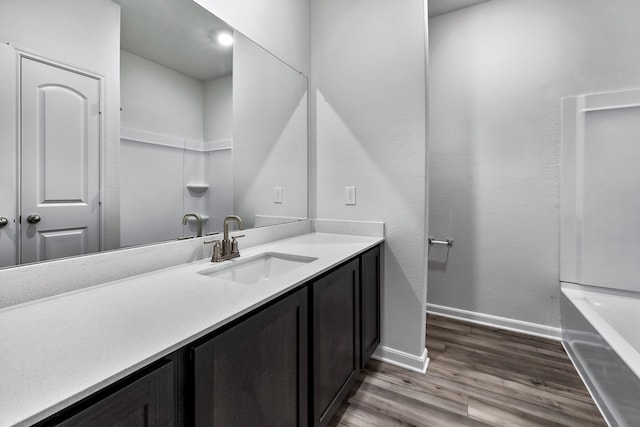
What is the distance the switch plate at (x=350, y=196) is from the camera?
1.96 m

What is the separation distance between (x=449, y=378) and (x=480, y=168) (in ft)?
5.21

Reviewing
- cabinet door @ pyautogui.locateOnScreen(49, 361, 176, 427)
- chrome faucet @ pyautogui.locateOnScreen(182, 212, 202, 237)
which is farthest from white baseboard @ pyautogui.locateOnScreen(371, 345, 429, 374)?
cabinet door @ pyautogui.locateOnScreen(49, 361, 176, 427)

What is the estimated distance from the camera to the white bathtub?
1.22m

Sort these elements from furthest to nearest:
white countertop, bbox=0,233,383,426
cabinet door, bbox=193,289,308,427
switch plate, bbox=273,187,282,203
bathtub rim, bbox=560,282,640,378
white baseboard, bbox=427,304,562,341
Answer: white baseboard, bbox=427,304,562,341 < switch plate, bbox=273,187,282,203 < bathtub rim, bbox=560,282,640,378 < cabinet door, bbox=193,289,308,427 < white countertop, bbox=0,233,383,426

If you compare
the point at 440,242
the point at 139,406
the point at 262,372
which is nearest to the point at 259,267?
the point at 262,372

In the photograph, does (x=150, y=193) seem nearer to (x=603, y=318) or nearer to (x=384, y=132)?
(x=384, y=132)

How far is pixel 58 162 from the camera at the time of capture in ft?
2.81

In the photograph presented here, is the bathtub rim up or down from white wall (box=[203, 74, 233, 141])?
down

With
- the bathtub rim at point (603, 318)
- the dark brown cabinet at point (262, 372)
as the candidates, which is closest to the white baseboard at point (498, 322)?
the bathtub rim at point (603, 318)

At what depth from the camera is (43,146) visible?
82cm

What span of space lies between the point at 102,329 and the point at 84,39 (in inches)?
35.6

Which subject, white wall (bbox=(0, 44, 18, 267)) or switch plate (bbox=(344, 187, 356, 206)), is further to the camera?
switch plate (bbox=(344, 187, 356, 206))

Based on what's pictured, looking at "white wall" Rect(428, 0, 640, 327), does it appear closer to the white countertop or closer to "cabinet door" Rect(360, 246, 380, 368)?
"cabinet door" Rect(360, 246, 380, 368)

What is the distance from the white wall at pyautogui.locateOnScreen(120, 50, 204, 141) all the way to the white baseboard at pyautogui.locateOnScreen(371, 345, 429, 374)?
5.56 feet
